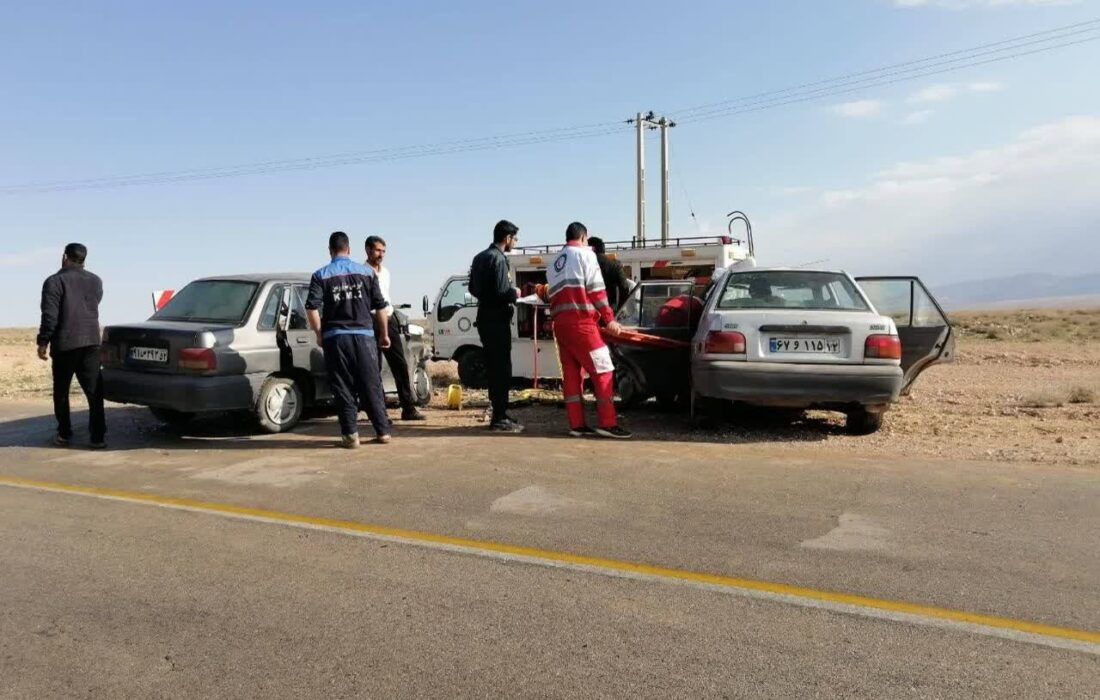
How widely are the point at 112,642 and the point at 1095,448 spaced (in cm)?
731

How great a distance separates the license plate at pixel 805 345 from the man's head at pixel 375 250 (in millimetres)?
4140

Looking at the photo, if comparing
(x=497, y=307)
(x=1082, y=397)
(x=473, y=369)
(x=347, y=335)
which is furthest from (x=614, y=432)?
(x=1082, y=397)

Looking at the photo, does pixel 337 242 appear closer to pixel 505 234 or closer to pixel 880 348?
pixel 505 234

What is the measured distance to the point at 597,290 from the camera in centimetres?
781

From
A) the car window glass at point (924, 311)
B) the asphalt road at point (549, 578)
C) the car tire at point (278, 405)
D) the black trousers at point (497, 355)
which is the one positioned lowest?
the asphalt road at point (549, 578)

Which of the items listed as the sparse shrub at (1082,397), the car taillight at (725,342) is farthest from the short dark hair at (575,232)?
the sparse shrub at (1082,397)

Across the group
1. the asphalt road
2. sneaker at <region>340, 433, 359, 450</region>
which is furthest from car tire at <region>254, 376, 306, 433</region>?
the asphalt road

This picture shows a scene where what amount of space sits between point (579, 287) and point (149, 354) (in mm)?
4079

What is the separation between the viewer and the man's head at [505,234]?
26.5 feet

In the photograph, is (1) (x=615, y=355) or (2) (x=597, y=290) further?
(1) (x=615, y=355)

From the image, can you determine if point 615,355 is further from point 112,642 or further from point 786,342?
point 112,642

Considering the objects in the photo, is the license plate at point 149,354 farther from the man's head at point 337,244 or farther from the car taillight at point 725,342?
the car taillight at point 725,342

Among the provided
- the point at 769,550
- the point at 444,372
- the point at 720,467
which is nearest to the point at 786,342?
the point at 720,467

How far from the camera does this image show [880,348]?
7.23 metres
